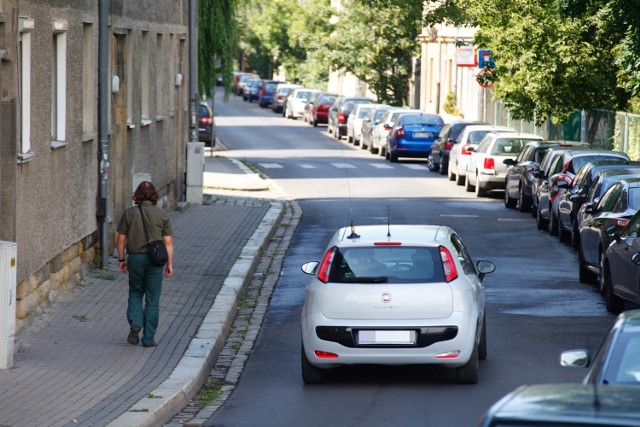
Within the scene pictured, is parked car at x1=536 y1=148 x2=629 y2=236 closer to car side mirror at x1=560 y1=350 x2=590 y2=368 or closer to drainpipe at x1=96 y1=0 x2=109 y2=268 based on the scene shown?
drainpipe at x1=96 y1=0 x2=109 y2=268

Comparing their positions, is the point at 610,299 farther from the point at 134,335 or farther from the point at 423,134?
the point at 423,134

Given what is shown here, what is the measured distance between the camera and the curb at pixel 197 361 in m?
10.9

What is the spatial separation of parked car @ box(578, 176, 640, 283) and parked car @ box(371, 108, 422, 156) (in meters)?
30.0

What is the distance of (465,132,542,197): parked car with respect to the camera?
3500 cm

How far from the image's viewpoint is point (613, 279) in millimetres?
16844

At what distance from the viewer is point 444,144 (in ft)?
141

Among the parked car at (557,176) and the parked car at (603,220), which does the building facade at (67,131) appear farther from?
the parked car at (557,176)

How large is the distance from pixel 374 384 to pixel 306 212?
18361mm

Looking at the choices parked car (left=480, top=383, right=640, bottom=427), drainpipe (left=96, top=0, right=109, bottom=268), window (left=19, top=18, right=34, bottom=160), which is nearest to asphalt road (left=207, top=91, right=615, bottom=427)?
drainpipe (left=96, top=0, right=109, bottom=268)

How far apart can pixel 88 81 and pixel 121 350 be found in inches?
263

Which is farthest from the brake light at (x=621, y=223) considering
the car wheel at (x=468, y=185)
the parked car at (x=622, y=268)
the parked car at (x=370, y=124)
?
the parked car at (x=370, y=124)

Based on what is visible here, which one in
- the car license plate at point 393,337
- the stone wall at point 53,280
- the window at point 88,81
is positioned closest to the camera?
the car license plate at point 393,337

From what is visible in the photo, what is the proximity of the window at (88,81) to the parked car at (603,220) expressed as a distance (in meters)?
6.80

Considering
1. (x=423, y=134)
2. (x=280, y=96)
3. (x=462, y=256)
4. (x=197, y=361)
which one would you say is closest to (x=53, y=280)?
(x=197, y=361)
